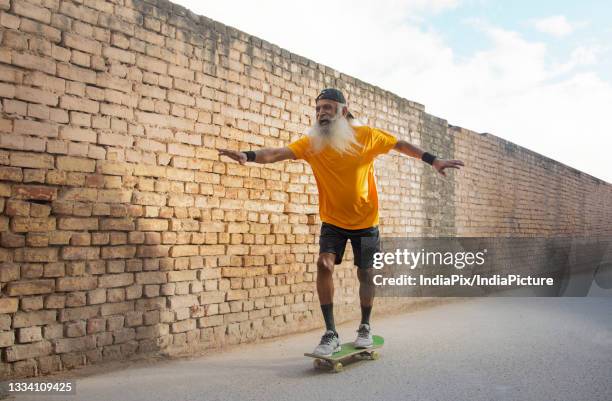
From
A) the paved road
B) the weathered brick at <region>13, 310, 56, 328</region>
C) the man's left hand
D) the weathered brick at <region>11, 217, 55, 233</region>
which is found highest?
the man's left hand

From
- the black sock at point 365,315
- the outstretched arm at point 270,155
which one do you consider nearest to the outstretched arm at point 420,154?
the outstretched arm at point 270,155

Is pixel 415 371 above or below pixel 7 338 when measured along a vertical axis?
below

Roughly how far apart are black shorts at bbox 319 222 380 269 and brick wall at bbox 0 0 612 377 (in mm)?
1248

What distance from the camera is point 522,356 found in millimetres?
4242

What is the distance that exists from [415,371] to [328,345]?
654 mm

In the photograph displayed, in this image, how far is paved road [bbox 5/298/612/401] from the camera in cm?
329

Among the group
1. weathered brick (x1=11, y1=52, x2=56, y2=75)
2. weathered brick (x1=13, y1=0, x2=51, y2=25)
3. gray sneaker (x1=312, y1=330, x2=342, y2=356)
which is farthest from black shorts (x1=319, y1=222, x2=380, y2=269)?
weathered brick (x1=13, y1=0, x2=51, y2=25)

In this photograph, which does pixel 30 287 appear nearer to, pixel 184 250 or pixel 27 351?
pixel 27 351

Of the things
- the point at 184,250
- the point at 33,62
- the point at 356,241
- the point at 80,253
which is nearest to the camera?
the point at 33,62

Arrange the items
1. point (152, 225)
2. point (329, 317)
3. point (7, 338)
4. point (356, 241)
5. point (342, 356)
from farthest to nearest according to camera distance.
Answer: point (152, 225)
point (356, 241)
point (329, 317)
point (342, 356)
point (7, 338)

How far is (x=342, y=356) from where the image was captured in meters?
3.83

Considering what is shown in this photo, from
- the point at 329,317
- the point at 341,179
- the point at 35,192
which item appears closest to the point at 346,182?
the point at 341,179

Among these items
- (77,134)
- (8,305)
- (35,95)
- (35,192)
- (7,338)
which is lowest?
(7,338)

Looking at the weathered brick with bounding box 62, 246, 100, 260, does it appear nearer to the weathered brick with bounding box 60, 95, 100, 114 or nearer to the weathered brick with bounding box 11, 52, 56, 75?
the weathered brick with bounding box 60, 95, 100, 114
